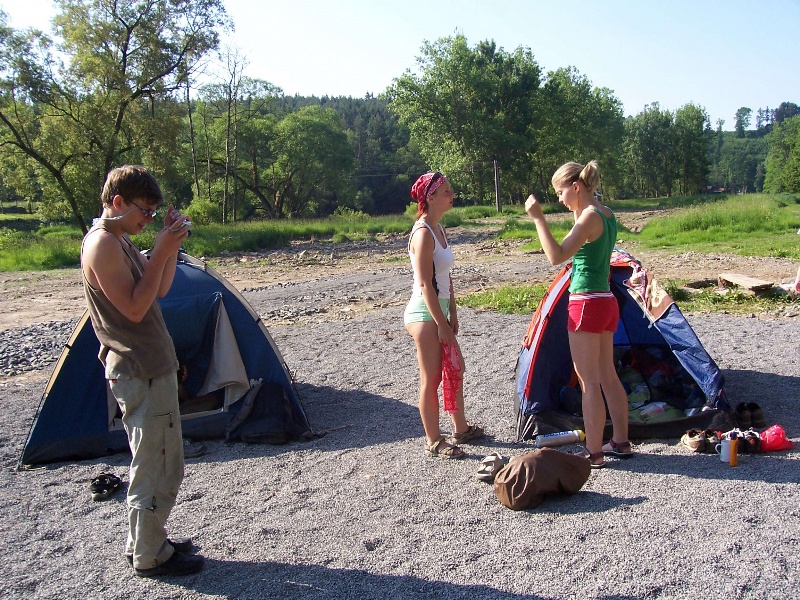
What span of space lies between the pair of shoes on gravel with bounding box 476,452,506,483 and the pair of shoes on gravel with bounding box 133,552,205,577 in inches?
72.9

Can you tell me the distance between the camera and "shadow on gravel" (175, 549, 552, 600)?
3312 millimetres

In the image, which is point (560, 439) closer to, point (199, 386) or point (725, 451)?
point (725, 451)

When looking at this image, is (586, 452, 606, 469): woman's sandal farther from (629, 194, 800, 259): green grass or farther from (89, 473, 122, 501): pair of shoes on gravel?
(629, 194, 800, 259): green grass

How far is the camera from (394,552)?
12.3ft

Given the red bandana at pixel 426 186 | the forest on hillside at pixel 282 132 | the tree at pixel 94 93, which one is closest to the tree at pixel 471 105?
the forest on hillside at pixel 282 132

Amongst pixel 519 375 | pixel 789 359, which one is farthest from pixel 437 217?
pixel 789 359

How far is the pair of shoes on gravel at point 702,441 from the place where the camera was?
4859 millimetres

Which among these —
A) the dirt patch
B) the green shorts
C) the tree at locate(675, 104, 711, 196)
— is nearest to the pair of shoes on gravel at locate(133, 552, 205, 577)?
the green shorts

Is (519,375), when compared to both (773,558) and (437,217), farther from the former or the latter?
(773,558)

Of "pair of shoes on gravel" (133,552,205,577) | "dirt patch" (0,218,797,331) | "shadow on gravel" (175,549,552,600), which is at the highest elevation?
"dirt patch" (0,218,797,331)

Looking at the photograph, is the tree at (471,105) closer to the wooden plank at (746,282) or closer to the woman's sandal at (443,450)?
the wooden plank at (746,282)

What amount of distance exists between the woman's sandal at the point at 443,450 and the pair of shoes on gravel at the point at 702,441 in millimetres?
1584

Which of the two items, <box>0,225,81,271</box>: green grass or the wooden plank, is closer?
the wooden plank

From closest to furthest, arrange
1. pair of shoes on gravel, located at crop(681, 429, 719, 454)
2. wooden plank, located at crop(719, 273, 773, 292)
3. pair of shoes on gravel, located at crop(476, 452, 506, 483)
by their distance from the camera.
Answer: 1. pair of shoes on gravel, located at crop(476, 452, 506, 483)
2. pair of shoes on gravel, located at crop(681, 429, 719, 454)
3. wooden plank, located at crop(719, 273, 773, 292)
